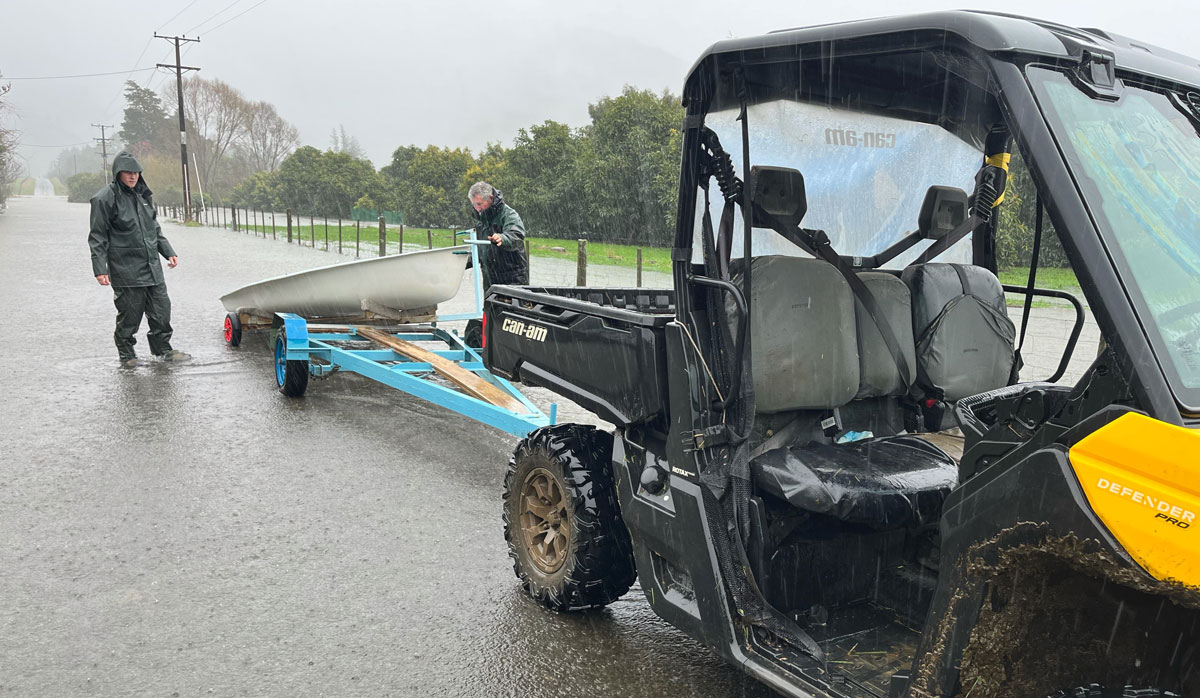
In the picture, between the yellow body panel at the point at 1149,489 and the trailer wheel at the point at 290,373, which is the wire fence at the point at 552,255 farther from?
the yellow body panel at the point at 1149,489

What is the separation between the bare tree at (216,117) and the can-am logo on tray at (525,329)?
256ft

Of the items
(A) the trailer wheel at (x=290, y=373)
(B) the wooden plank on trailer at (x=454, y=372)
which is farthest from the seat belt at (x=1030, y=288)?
(A) the trailer wheel at (x=290, y=373)

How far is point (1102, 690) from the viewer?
184cm

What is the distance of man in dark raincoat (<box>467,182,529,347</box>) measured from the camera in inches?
327

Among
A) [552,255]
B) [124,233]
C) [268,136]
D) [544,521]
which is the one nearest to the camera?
[544,521]

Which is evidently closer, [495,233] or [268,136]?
[495,233]

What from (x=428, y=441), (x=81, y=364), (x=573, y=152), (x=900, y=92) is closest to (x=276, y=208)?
(x=573, y=152)

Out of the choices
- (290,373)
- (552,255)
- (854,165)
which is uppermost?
(854,165)

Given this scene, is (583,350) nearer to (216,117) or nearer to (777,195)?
(777,195)

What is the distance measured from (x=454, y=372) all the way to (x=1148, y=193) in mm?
4876

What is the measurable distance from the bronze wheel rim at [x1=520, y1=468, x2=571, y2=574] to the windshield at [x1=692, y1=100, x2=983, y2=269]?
1235mm

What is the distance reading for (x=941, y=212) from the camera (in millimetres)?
3539

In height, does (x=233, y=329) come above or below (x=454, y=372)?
below

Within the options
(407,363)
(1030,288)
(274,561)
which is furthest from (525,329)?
(407,363)
